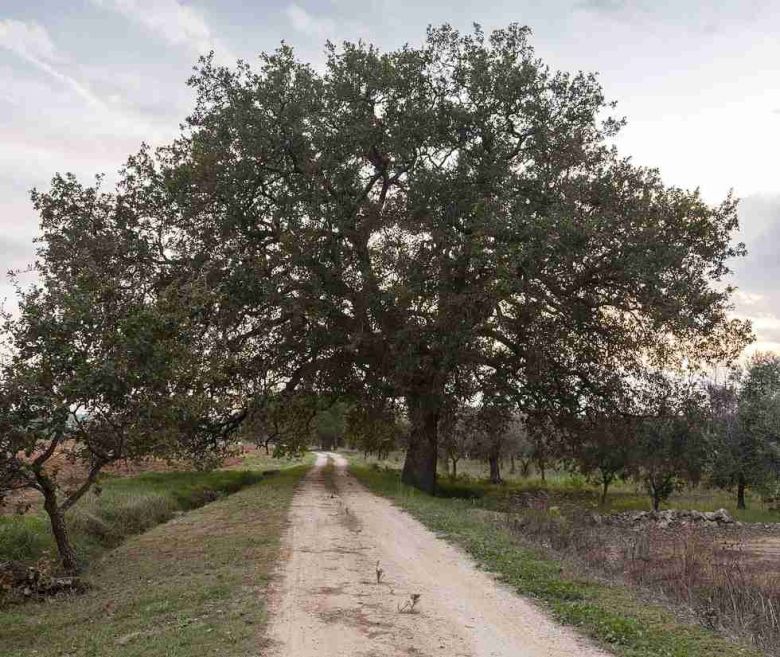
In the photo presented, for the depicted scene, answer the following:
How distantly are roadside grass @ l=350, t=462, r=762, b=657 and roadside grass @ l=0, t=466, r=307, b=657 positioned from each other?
15.4 ft

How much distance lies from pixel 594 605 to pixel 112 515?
1677 centimetres

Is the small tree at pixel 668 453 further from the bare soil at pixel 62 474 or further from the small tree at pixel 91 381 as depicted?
the small tree at pixel 91 381

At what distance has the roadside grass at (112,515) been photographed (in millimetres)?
17969

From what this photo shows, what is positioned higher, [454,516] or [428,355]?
[428,355]

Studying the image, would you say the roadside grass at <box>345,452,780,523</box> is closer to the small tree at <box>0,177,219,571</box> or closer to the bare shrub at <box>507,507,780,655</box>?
the bare shrub at <box>507,507,780,655</box>

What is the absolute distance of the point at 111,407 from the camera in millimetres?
15312

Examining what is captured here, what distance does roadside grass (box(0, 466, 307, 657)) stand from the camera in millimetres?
10180

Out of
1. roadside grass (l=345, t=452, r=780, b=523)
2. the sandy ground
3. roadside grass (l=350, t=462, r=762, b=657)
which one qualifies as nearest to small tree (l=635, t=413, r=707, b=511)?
roadside grass (l=345, t=452, r=780, b=523)

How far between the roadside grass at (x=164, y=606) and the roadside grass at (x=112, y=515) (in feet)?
4.79

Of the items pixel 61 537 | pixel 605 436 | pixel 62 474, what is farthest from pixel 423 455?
pixel 61 537

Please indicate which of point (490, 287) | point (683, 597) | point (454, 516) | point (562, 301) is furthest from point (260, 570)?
point (562, 301)

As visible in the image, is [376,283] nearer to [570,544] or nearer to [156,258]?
[156,258]

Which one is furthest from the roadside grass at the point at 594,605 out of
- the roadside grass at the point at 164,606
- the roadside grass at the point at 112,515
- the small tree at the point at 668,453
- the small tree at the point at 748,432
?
the small tree at the point at 748,432

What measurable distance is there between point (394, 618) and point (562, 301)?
21.9 m
